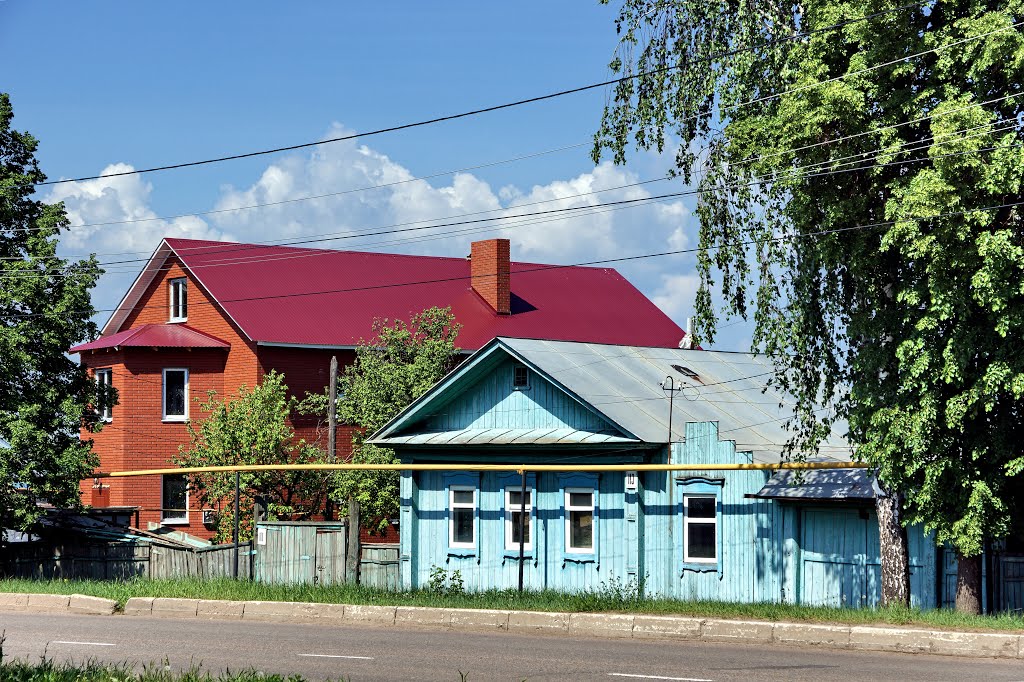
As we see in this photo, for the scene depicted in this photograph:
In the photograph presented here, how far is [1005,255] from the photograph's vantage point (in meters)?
17.0

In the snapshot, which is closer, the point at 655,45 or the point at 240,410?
the point at 655,45

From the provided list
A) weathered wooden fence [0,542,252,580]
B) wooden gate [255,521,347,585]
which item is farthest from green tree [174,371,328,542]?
wooden gate [255,521,347,585]

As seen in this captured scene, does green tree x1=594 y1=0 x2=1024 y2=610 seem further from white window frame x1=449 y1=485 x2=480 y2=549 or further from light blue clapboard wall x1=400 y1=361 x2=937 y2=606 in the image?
white window frame x1=449 y1=485 x2=480 y2=549

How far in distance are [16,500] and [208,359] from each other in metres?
13.7

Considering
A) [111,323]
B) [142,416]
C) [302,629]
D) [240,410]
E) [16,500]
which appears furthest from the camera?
[111,323]

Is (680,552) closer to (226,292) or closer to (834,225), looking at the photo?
(834,225)

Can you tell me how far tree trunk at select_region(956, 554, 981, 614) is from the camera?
19.8 meters

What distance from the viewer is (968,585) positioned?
1984cm

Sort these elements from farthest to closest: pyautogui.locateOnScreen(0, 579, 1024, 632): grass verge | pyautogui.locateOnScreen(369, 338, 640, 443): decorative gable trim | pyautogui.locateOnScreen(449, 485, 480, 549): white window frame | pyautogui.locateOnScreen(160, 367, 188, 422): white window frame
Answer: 1. pyautogui.locateOnScreen(160, 367, 188, 422): white window frame
2. pyautogui.locateOnScreen(449, 485, 480, 549): white window frame
3. pyautogui.locateOnScreen(369, 338, 640, 443): decorative gable trim
4. pyautogui.locateOnScreen(0, 579, 1024, 632): grass verge

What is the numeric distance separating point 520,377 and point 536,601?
7.43 metres

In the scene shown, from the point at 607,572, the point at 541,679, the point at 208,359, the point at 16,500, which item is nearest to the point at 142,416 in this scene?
the point at 208,359

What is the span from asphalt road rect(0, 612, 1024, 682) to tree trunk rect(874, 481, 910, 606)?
470 centimetres

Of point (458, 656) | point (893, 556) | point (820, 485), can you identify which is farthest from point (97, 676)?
point (820, 485)

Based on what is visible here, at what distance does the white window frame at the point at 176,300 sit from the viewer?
45.3m
